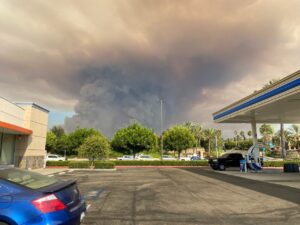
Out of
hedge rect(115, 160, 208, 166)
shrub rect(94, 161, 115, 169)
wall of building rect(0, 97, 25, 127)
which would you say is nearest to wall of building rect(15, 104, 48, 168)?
wall of building rect(0, 97, 25, 127)

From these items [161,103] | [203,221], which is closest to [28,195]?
[203,221]

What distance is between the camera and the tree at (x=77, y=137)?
60.2 m

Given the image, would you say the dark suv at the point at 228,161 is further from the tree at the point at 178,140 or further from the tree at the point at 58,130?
the tree at the point at 58,130

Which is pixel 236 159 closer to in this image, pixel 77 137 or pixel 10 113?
pixel 10 113

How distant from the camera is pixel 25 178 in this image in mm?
4664

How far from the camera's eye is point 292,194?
11.1 m

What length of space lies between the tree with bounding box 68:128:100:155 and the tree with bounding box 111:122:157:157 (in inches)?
290

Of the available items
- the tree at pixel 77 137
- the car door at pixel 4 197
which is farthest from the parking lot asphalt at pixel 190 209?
the tree at pixel 77 137

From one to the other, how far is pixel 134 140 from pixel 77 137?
15538 millimetres

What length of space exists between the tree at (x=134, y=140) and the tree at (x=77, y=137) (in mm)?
7366

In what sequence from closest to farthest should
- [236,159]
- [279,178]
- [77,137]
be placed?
[279,178] → [236,159] → [77,137]

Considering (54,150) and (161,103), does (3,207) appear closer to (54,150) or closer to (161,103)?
(161,103)

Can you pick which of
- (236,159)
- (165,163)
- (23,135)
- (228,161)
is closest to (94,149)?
(23,135)

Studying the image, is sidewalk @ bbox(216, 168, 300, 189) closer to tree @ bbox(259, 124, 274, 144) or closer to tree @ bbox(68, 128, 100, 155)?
tree @ bbox(68, 128, 100, 155)
